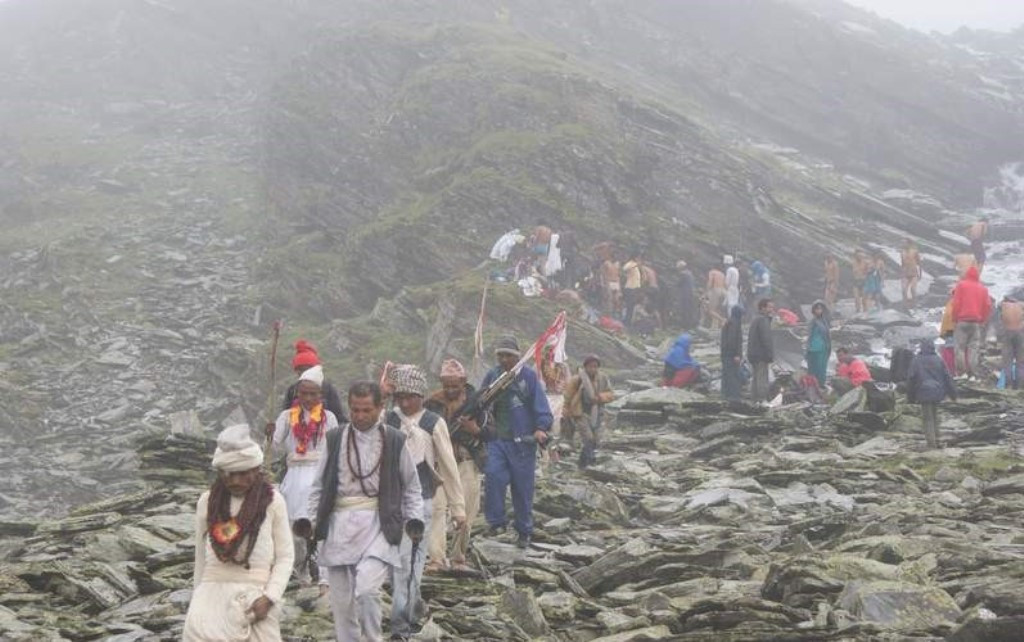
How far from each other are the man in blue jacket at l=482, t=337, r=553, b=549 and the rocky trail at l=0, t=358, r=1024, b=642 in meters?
0.56

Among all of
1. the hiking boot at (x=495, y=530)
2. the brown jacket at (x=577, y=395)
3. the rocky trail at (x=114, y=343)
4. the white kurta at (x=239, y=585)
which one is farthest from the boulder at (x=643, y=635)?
the rocky trail at (x=114, y=343)

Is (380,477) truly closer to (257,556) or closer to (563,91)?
(257,556)

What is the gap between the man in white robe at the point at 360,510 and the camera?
7.92 m

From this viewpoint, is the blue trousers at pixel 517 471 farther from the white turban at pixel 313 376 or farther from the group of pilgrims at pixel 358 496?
the white turban at pixel 313 376

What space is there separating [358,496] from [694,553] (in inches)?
175

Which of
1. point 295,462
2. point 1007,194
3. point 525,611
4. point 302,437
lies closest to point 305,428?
point 302,437

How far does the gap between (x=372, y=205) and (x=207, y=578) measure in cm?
3715

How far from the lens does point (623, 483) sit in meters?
16.9

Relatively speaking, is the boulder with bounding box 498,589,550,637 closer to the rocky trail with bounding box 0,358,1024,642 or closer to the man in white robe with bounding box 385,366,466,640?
the rocky trail with bounding box 0,358,1024,642

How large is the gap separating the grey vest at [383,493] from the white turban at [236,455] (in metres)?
1.56

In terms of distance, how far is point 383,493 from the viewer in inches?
315

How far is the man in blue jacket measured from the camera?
12.2 meters

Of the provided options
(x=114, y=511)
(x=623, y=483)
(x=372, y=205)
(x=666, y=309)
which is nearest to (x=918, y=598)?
(x=623, y=483)

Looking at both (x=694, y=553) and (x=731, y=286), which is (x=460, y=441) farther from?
(x=731, y=286)
